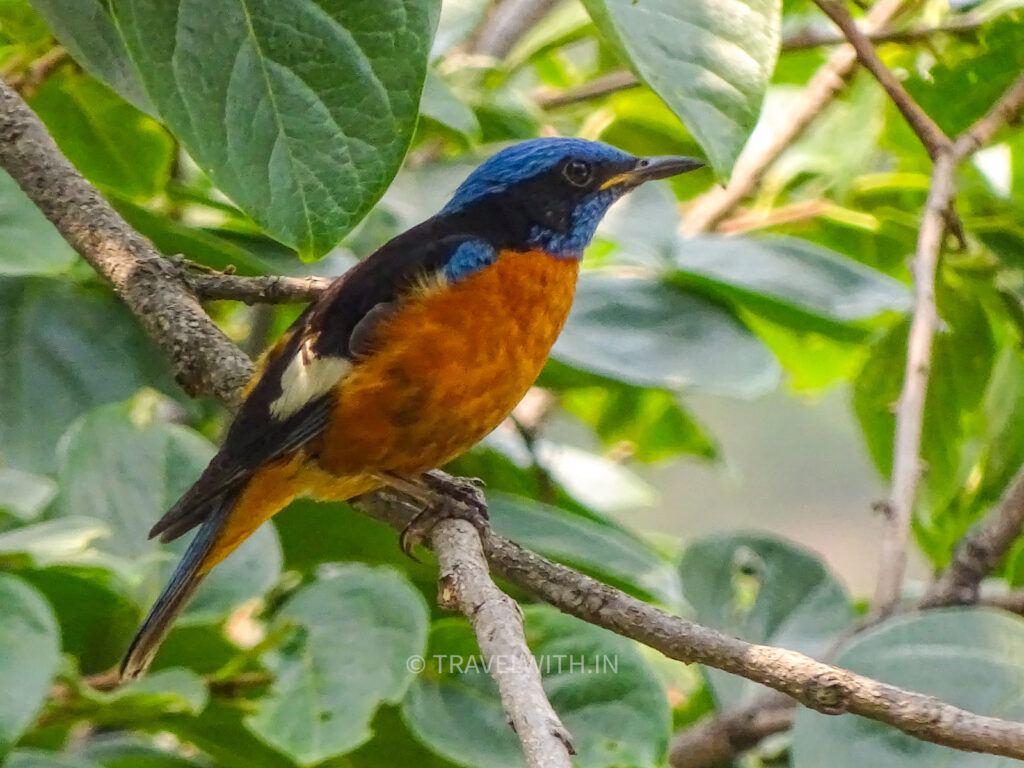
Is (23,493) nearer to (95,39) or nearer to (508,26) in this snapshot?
(95,39)

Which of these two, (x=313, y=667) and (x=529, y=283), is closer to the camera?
(x=313, y=667)

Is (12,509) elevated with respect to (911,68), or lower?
lower

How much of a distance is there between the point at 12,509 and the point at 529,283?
833mm

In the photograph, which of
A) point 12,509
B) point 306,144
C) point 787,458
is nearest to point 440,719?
point 12,509

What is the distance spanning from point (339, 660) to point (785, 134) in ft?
5.28

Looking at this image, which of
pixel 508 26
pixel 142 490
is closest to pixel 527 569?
pixel 142 490

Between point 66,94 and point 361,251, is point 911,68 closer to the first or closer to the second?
point 361,251

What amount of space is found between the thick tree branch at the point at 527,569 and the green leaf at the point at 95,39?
0.46ft

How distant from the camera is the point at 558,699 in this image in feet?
5.52

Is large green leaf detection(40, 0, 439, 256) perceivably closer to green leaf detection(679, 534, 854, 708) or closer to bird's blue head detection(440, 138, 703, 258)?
bird's blue head detection(440, 138, 703, 258)

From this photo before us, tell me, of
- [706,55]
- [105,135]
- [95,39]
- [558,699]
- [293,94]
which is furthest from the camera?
[105,135]

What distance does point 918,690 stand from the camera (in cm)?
161

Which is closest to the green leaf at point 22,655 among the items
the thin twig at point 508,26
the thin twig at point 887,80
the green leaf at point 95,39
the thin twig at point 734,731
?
the green leaf at point 95,39

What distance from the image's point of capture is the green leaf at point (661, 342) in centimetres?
196
